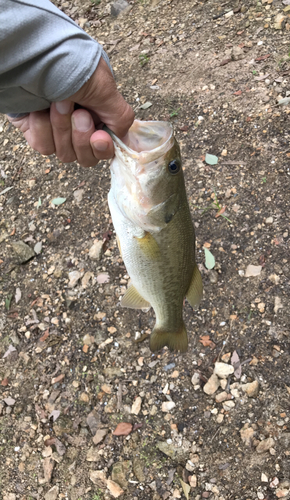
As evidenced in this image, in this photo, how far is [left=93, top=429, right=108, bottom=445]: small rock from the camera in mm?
2975

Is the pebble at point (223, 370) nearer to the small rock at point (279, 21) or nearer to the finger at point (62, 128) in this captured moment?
the finger at point (62, 128)

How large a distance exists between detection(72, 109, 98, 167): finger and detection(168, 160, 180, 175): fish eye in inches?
16.4

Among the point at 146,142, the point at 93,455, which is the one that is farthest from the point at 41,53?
the point at 93,455

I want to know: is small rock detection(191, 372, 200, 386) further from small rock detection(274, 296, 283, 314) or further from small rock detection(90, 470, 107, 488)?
small rock detection(90, 470, 107, 488)

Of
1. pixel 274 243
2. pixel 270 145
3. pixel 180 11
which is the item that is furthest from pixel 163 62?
pixel 274 243

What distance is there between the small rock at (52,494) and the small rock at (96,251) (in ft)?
6.74

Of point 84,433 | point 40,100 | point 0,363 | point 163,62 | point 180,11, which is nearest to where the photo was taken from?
point 40,100

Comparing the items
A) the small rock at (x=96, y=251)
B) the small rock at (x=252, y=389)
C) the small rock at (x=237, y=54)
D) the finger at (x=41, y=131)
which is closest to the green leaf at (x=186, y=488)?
the small rock at (x=252, y=389)

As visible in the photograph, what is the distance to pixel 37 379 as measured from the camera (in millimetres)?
3377

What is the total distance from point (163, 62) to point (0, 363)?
4319mm

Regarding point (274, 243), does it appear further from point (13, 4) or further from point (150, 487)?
point (13, 4)

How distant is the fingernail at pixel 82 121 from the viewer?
5.64ft

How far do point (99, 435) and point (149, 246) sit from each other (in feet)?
6.16

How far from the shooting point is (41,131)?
188 cm
